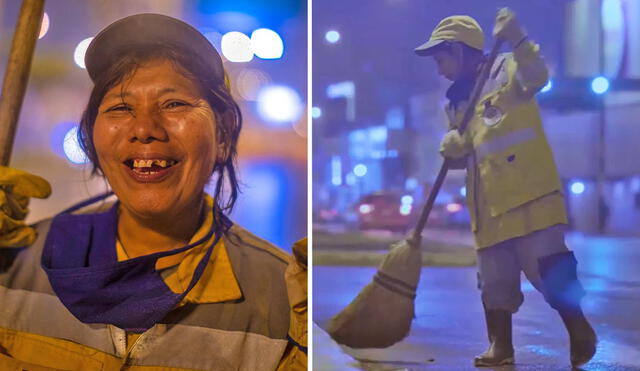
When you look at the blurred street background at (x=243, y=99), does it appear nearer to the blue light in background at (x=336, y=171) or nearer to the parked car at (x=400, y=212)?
the blue light in background at (x=336, y=171)

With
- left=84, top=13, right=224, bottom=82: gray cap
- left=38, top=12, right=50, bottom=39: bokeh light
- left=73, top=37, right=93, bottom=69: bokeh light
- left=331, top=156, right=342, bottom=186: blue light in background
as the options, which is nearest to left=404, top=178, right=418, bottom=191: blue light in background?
left=331, top=156, right=342, bottom=186: blue light in background

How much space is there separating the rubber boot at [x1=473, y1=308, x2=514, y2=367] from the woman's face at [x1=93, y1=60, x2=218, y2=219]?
1319mm

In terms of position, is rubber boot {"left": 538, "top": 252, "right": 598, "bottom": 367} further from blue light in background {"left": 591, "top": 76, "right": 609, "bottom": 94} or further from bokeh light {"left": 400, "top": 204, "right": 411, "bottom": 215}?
blue light in background {"left": 591, "top": 76, "right": 609, "bottom": 94}

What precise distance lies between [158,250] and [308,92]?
37.0 inches

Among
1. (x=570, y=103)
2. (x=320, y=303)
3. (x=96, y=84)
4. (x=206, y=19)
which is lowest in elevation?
(x=320, y=303)

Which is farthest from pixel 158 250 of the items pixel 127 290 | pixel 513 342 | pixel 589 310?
pixel 589 310

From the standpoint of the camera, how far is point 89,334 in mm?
2479

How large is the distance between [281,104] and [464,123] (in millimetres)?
770

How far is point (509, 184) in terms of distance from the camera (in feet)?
7.59

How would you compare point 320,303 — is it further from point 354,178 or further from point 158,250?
point 158,250

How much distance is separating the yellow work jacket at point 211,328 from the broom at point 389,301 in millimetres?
196

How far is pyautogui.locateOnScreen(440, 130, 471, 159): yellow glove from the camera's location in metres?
2.35

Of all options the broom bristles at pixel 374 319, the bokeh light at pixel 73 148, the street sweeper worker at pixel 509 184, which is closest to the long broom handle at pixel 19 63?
the bokeh light at pixel 73 148

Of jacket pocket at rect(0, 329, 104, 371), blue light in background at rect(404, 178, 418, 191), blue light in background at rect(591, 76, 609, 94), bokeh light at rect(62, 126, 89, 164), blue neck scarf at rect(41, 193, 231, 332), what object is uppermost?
blue light in background at rect(591, 76, 609, 94)
